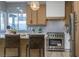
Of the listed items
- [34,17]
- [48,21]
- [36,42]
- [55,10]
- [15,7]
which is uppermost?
[15,7]

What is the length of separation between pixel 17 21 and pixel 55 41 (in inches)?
104

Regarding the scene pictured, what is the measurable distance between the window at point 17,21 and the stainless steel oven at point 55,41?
1.94 metres

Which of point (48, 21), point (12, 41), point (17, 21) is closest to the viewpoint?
point (12, 41)

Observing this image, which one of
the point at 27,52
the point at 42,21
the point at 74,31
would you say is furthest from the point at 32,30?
the point at 27,52

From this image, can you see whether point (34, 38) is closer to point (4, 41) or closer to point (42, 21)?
point (4, 41)

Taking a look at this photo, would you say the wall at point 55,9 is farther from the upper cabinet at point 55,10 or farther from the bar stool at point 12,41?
the bar stool at point 12,41

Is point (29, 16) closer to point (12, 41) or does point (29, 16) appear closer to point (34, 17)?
point (34, 17)

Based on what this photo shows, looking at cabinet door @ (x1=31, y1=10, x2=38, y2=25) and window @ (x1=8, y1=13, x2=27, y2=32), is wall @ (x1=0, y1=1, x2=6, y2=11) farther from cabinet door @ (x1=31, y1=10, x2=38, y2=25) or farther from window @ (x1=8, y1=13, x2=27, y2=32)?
cabinet door @ (x1=31, y1=10, x2=38, y2=25)

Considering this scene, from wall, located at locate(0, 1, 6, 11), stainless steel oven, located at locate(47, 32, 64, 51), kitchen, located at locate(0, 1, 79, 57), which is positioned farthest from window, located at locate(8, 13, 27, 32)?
stainless steel oven, located at locate(47, 32, 64, 51)

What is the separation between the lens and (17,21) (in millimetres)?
10414

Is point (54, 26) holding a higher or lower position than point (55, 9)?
lower

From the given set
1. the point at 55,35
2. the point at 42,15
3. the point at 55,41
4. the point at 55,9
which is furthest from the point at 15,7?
the point at 55,41

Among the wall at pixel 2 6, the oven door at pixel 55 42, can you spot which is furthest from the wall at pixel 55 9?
the wall at pixel 2 6

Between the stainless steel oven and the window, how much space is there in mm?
1943
